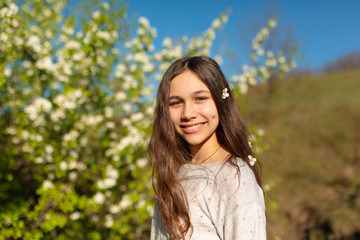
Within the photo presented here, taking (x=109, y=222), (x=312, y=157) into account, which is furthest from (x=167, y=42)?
(x=312, y=157)

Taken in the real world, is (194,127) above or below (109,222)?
above

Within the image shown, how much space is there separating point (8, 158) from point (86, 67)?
48.5 inches

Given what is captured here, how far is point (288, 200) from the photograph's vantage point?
7.02 metres

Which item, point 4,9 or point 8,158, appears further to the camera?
point 8,158

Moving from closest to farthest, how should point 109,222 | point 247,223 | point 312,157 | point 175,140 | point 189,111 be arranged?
point 247,223, point 189,111, point 175,140, point 109,222, point 312,157

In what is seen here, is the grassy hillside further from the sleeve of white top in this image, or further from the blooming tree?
the blooming tree

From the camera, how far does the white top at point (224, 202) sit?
955 millimetres

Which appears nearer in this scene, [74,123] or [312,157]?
[74,123]

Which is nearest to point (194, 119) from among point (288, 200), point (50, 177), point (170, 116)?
point (170, 116)

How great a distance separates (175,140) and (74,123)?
6.35 ft

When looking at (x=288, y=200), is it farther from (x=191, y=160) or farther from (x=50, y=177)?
(x=191, y=160)

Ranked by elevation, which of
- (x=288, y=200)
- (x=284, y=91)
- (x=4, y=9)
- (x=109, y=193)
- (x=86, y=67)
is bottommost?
(x=288, y=200)

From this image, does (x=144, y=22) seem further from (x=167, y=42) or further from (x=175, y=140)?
(x=175, y=140)

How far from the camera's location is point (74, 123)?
3.03 m
